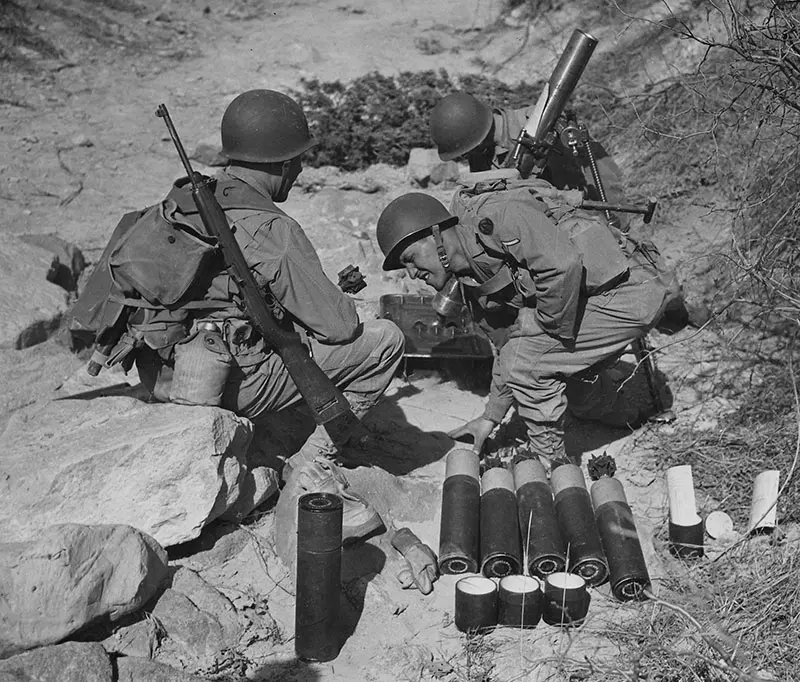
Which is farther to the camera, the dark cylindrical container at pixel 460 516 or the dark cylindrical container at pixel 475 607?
the dark cylindrical container at pixel 460 516

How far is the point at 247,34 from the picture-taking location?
42.0ft

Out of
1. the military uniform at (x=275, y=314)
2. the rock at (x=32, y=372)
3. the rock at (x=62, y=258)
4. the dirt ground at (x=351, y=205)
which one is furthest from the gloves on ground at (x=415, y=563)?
the rock at (x=62, y=258)

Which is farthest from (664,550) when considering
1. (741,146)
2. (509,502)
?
(741,146)

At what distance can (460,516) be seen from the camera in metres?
4.81

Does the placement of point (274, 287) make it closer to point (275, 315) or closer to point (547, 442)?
point (275, 315)

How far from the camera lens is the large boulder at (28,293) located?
624cm

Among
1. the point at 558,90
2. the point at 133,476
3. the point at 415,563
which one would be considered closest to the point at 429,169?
the point at 558,90

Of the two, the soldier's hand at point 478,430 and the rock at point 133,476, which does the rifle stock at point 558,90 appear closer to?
the soldier's hand at point 478,430

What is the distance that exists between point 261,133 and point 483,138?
190 cm

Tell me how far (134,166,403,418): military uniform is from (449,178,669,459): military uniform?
33.1 inches

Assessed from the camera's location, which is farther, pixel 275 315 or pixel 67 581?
pixel 275 315

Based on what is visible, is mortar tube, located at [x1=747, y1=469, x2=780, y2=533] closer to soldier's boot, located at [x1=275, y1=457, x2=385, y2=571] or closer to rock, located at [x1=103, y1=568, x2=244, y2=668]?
soldier's boot, located at [x1=275, y1=457, x2=385, y2=571]

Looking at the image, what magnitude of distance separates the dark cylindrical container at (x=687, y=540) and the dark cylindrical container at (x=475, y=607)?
41.7 inches

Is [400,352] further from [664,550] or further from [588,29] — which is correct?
[588,29]
